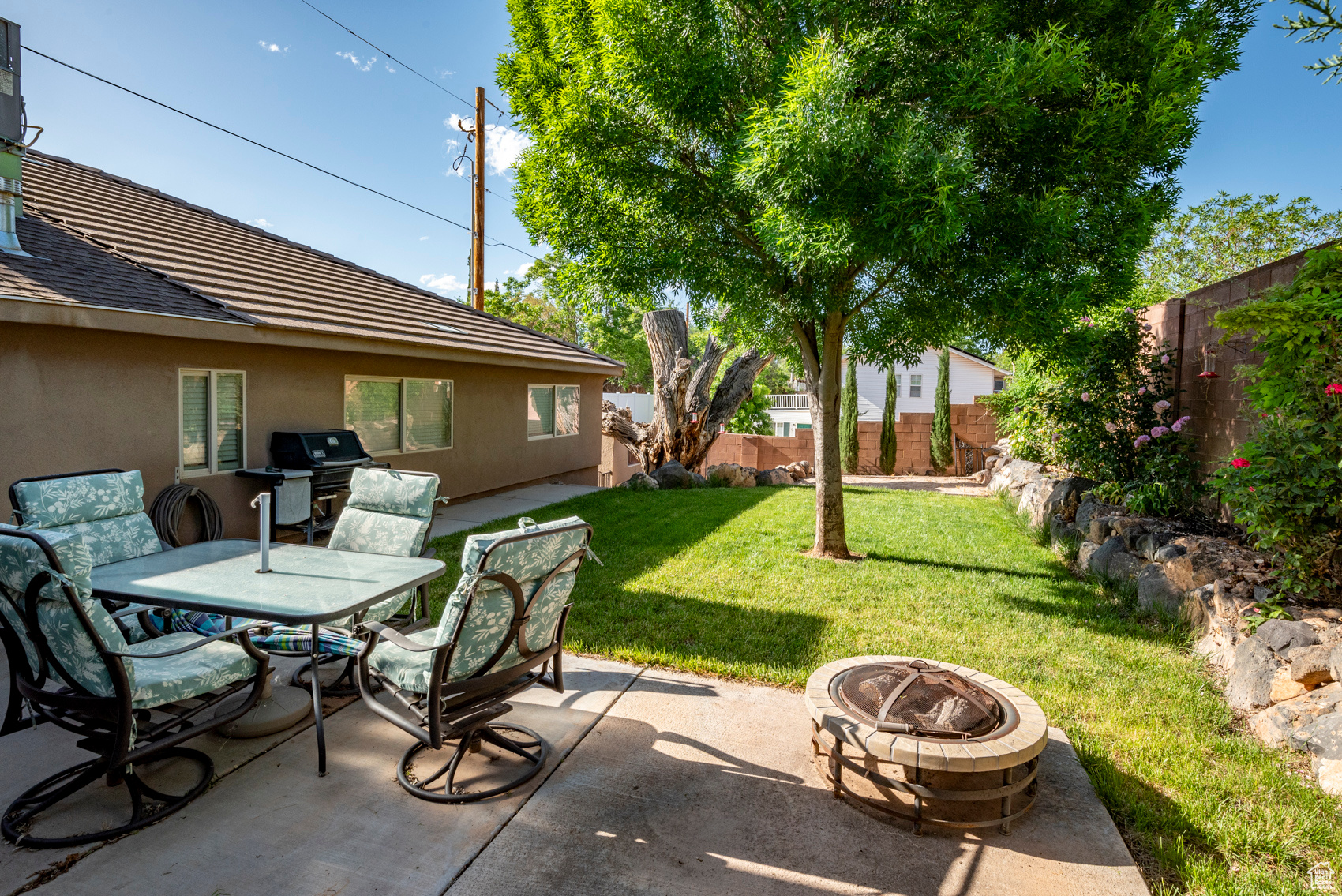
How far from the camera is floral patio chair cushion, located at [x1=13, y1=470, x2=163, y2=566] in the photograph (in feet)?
12.6

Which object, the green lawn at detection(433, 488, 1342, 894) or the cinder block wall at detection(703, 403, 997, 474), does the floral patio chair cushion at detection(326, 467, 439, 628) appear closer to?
the green lawn at detection(433, 488, 1342, 894)

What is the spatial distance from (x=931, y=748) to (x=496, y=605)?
6.28ft

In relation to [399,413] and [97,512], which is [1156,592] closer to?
[97,512]

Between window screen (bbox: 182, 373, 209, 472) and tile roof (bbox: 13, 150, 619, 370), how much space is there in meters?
0.88

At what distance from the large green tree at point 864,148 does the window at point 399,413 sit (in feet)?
11.8

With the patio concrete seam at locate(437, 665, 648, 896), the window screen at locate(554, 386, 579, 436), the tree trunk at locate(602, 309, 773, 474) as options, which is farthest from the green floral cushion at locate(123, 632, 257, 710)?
the tree trunk at locate(602, 309, 773, 474)

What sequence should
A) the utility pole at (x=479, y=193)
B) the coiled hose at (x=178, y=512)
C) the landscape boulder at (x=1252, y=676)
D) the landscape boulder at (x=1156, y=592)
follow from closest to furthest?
the landscape boulder at (x=1252, y=676) → the landscape boulder at (x=1156, y=592) → the coiled hose at (x=178, y=512) → the utility pole at (x=479, y=193)

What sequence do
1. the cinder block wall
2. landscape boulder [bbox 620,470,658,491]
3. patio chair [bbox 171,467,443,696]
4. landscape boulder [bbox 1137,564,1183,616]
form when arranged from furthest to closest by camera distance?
the cinder block wall, landscape boulder [bbox 620,470,658,491], landscape boulder [bbox 1137,564,1183,616], patio chair [bbox 171,467,443,696]

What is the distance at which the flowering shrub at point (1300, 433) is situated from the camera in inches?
158

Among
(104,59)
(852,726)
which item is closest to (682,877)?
(852,726)

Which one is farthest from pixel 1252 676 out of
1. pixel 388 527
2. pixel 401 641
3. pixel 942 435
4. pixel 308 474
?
pixel 942 435

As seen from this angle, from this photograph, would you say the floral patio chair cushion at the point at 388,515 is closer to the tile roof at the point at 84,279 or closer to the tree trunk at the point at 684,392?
the tile roof at the point at 84,279

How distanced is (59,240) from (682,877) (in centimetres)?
792

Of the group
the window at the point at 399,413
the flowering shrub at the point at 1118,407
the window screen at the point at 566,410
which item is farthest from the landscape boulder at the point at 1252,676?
the window screen at the point at 566,410
